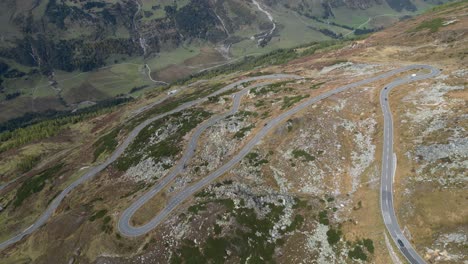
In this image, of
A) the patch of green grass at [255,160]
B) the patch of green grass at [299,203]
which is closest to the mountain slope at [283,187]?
the patch of green grass at [299,203]

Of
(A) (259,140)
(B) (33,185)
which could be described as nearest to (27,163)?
(B) (33,185)

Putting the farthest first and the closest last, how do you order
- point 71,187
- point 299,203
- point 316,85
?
1. point 316,85
2. point 71,187
3. point 299,203

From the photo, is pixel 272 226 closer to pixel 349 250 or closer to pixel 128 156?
pixel 349 250

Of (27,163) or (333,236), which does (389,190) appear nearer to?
(333,236)

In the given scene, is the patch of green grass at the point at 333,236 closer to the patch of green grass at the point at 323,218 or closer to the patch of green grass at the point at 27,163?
the patch of green grass at the point at 323,218

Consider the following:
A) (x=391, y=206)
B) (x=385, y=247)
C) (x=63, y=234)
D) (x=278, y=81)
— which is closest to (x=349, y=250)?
(x=385, y=247)
